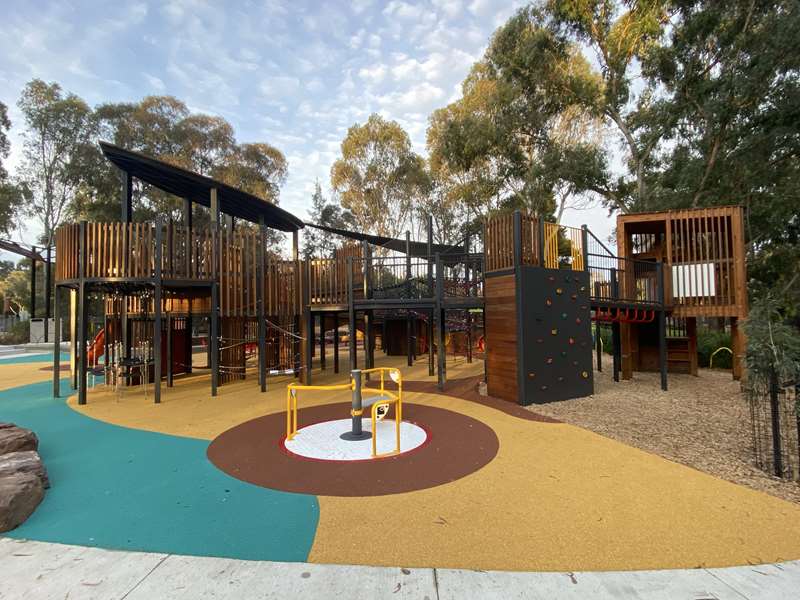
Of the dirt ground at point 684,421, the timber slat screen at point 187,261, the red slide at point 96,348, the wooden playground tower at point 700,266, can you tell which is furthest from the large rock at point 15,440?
the wooden playground tower at point 700,266

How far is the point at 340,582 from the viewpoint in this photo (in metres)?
2.70

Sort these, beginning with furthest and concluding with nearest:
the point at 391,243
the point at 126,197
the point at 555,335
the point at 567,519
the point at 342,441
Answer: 1. the point at 391,243
2. the point at 126,197
3. the point at 555,335
4. the point at 342,441
5. the point at 567,519

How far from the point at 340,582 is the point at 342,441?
3313 millimetres

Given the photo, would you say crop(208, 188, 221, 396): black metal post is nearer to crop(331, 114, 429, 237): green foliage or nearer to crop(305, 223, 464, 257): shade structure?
crop(305, 223, 464, 257): shade structure

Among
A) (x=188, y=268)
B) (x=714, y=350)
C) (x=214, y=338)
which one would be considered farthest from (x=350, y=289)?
(x=714, y=350)

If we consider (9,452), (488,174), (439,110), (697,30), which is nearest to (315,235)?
(439,110)

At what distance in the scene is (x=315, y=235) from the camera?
4372 centimetres

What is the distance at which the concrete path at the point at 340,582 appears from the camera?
2.56 m

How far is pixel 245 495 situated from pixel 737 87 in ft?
68.8

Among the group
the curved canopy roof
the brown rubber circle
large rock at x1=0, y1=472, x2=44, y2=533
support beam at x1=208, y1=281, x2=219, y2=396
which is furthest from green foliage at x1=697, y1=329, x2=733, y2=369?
large rock at x1=0, y1=472, x2=44, y2=533

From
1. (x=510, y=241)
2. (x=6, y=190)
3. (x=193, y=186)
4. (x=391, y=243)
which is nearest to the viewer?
(x=510, y=241)

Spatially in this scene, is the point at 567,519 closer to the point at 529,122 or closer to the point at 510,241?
the point at 510,241

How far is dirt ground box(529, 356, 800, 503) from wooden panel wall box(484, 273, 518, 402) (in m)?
0.90

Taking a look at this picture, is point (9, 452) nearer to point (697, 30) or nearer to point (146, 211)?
point (697, 30)
